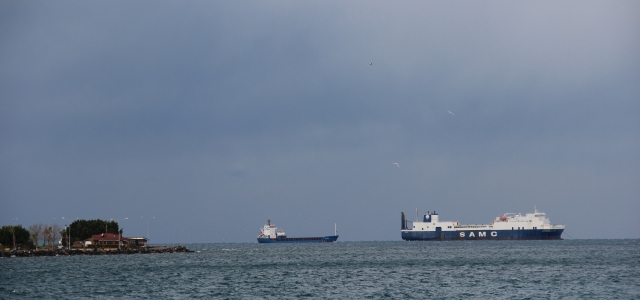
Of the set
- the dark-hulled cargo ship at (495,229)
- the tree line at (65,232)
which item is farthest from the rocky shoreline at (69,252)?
the dark-hulled cargo ship at (495,229)

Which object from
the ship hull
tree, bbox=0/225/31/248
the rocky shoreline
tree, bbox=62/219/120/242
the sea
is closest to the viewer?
the sea

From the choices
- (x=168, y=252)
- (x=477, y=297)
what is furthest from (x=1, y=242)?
(x=477, y=297)

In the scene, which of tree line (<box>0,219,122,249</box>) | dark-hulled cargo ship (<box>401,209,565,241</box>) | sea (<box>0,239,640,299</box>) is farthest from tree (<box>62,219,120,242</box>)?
dark-hulled cargo ship (<box>401,209,565,241</box>)

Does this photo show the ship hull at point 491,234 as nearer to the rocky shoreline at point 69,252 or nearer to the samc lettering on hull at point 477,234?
the samc lettering on hull at point 477,234

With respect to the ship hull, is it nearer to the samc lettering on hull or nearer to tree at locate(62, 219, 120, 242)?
the samc lettering on hull

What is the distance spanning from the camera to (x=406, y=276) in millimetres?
60938

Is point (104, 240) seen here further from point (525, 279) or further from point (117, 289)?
point (525, 279)

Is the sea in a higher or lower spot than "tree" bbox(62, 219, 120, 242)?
lower

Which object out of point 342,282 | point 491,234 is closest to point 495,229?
point 491,234

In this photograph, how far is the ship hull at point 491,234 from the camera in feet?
563

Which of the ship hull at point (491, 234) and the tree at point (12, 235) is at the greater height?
the tree at point (12, 235)

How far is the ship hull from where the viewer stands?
17150cm

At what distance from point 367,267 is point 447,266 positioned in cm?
837

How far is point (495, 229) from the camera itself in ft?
569
